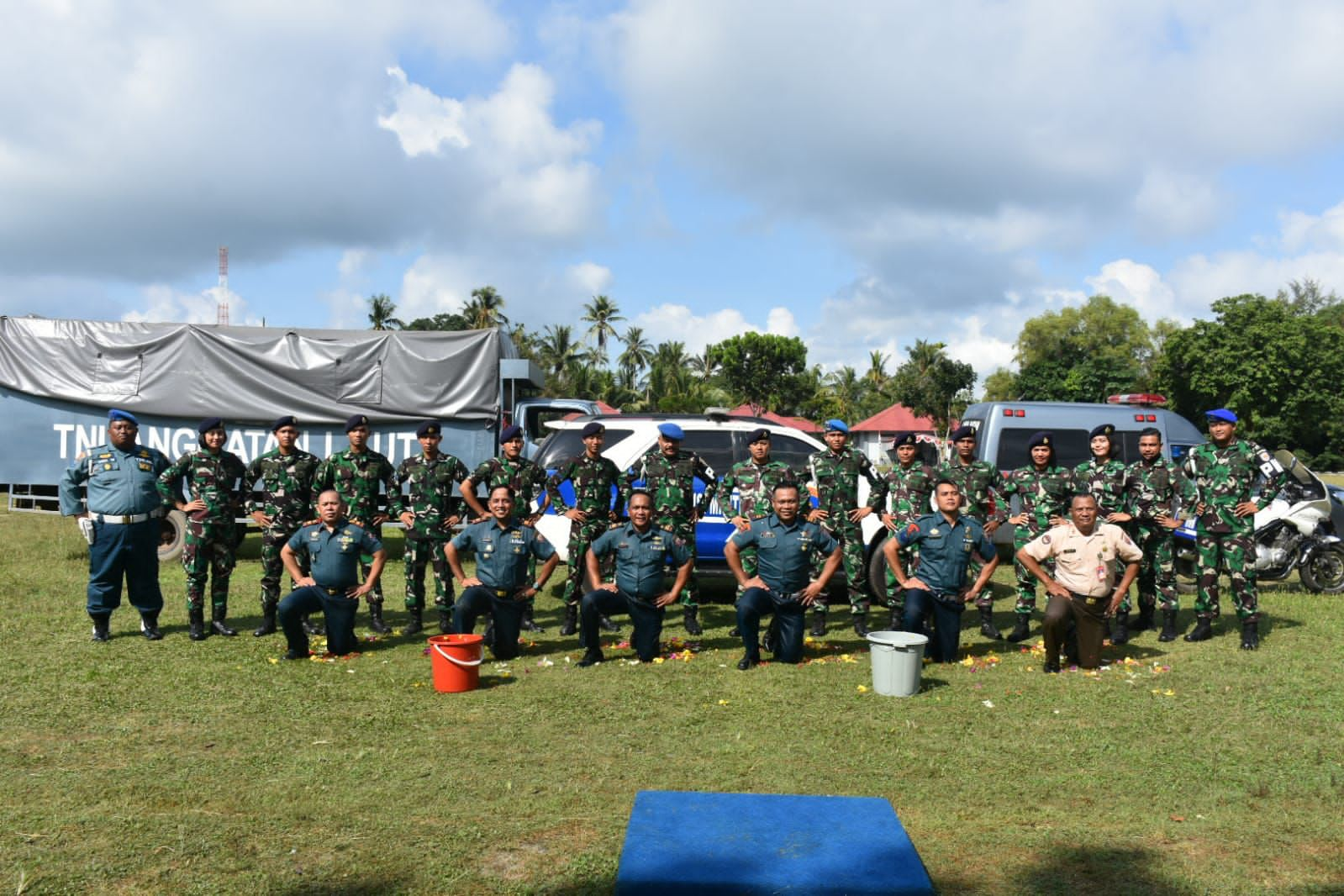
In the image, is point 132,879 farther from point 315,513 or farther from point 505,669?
point 315,513

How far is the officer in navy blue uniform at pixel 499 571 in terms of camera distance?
24.1 ft

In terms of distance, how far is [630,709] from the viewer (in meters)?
6.12

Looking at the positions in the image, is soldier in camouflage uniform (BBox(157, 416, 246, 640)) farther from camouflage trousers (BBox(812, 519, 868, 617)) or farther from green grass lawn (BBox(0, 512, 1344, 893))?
camouflage trousers (BBox(812, 519, 868, 617))

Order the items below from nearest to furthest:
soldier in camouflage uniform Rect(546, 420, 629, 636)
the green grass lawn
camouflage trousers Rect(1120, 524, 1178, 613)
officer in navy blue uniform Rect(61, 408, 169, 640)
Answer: the green grass lawn → officer in navy blue uniform Rect(61, 408, 169, 640) → camouflage trousers Rect(1120, 524, 1178, 613) → soldier in camouflage uniform Rect(546, 420, 629, 636)

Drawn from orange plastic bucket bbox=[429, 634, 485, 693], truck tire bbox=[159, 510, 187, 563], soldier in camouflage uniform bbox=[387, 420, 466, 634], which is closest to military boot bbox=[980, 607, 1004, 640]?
orange plastic bucket bbox=[429, 634, 485, 693]

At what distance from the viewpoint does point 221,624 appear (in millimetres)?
8281

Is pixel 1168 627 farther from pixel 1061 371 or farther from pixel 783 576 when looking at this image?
pixel 1061 371

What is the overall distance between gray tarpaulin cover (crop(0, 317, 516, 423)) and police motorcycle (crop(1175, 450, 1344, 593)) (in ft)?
31.4

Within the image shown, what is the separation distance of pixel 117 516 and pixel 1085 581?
26.2 feet

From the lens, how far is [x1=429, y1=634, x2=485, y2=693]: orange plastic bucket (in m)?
6.39

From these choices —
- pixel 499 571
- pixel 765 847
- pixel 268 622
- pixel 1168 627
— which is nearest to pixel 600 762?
pixel 765 847

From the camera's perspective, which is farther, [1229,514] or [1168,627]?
[1168,627]

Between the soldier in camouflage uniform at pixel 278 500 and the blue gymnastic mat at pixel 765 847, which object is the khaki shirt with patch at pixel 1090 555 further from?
the soldier in camouflage uniform at pixel 278 500

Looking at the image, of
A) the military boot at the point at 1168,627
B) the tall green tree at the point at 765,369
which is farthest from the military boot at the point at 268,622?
the tall green tree at the point at 765,369
